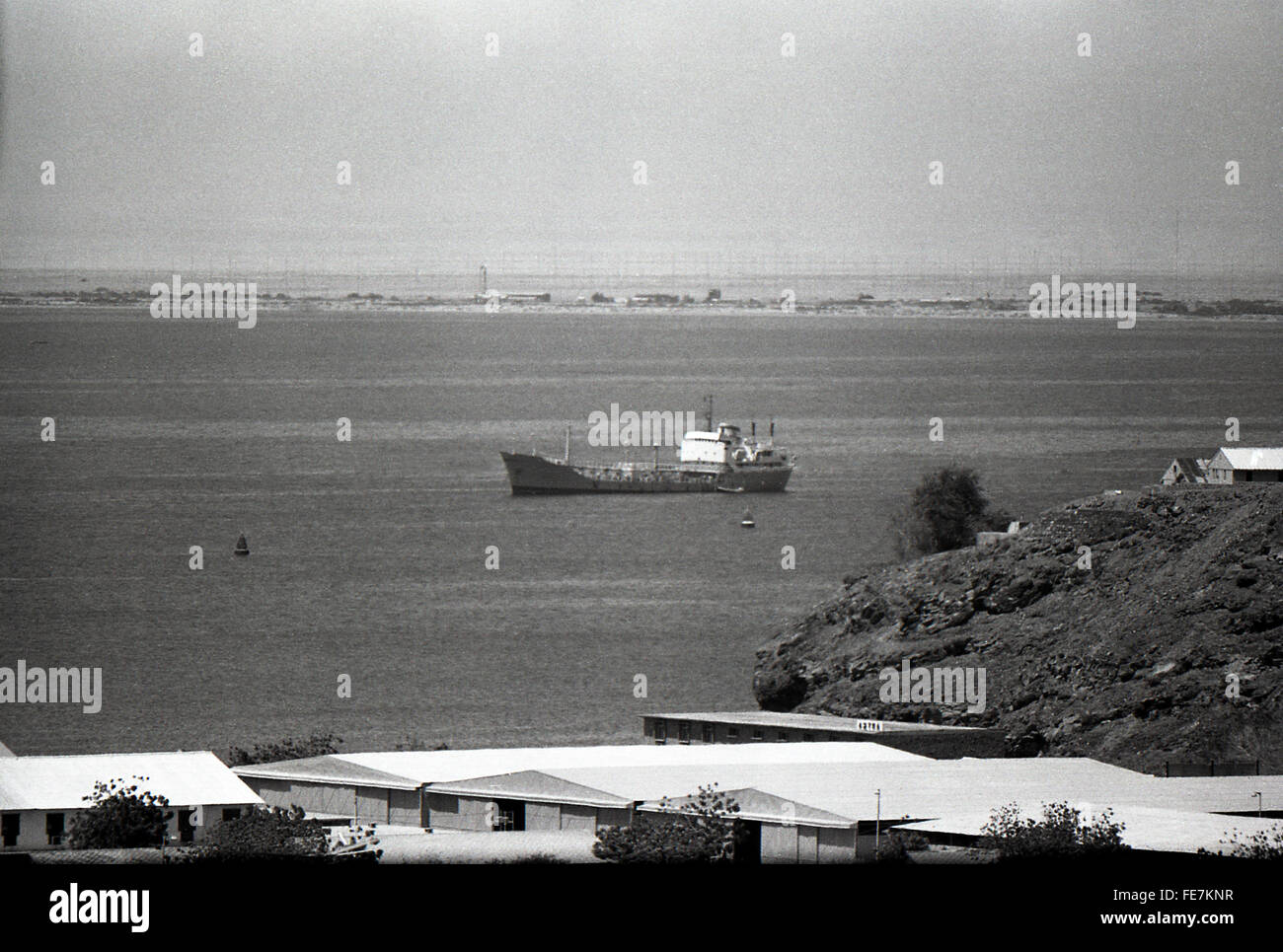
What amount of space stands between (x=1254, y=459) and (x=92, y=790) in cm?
2345

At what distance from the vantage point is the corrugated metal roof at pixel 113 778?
50.5 feet

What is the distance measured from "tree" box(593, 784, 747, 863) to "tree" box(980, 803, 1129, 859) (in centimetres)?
158

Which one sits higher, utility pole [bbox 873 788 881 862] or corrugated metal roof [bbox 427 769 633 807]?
corrugated metal roof [bbox 427 769 633 807]

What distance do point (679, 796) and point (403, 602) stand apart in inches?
1296

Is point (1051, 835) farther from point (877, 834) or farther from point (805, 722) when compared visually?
point (805, 722)

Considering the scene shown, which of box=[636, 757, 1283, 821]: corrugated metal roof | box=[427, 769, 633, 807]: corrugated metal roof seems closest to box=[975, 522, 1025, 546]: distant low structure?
box=[636, 757, 1283, 821]: corrugated metal roof

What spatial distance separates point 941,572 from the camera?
3425cm

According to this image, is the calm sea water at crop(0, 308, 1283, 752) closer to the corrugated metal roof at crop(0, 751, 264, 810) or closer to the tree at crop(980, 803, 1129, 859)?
the corrugated metal roof at crop(0, 751, 264, 810)

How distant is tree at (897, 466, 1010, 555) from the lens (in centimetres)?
4188

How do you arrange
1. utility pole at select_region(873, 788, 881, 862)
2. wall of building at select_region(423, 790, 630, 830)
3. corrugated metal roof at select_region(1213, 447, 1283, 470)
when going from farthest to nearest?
corrugated metal roof at select_region(1213, 447, 1283, 470)
wall of building at select_region(423, 790, 630, 830)
utility pole at select_region(873, 788, 881, 862)

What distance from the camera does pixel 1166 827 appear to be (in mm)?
→ 13219

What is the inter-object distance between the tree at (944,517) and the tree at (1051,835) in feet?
93.2

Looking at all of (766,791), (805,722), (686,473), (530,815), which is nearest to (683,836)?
(766,791)
